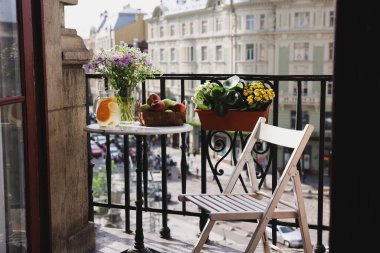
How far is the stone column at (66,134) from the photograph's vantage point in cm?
284

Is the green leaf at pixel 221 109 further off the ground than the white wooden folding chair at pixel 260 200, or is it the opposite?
the green leaf at pixel 221 109

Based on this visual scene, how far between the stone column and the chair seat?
73 centimetres

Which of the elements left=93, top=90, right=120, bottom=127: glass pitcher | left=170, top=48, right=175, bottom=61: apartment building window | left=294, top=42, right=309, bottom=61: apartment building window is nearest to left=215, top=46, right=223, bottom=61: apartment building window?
left=170, top=48, right=175, bottom=61: apartment building window

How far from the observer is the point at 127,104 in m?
3.20

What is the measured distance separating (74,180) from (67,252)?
43 centimetres

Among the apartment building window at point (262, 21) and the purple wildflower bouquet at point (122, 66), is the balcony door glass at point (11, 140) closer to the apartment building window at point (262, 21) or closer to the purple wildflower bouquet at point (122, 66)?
the purple wildflower bouquet at point (122, 66)

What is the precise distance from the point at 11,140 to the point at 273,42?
97.5 feet

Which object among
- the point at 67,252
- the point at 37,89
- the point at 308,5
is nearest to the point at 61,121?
the point at 37,89

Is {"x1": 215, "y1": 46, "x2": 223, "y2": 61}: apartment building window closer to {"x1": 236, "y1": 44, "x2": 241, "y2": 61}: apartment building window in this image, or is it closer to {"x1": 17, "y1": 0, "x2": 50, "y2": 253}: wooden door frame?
{"x1": 236, "y1": 44, "x2": 241, "y2": 61}: apartment building window

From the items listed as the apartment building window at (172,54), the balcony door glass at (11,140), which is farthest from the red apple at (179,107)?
the apartment building window at (172,54)

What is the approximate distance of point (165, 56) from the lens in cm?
4103

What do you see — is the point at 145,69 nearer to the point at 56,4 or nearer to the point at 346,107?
the point at 56,4

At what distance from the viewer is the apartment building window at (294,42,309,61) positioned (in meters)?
30.7

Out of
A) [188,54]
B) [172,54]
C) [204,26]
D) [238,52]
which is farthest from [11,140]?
[172,54]
